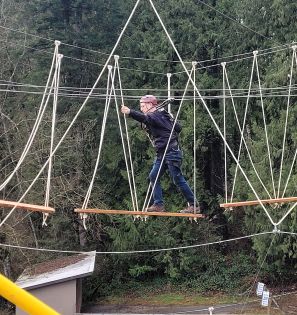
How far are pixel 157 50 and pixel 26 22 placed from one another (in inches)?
137

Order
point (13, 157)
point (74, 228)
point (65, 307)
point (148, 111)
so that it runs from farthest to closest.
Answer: point (74, 228) → point (13, 157) → point (65, 307) → point (148, 111)

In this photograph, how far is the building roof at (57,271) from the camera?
416 inches

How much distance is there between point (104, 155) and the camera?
1473 centimetres

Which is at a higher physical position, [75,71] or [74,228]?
[75,71]

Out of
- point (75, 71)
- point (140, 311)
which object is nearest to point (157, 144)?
point (140, 311)

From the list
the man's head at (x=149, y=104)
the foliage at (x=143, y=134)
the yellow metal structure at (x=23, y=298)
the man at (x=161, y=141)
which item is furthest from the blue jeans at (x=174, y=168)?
the foliage at (x=143, y=134)

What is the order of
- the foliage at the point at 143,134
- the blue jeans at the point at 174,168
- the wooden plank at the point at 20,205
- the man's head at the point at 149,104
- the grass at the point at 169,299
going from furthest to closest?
the grass at the point at 169,299
the foliage at the point at 143,134
the blue jeans at the point at 174,168
the man's head at the point at 149,104
the wooden plank at the point at 20,205

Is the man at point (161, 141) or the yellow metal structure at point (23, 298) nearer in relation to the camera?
the yellow metal structure at point (23, 298)

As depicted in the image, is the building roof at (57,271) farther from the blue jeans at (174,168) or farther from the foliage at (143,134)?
the blue jeans at (174,168)

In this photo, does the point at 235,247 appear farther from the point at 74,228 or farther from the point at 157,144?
the point at 157,144

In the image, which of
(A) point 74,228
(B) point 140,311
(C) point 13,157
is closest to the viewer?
(C) point 13,157

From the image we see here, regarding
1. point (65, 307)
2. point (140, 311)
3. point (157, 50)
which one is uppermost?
point (157, 50)

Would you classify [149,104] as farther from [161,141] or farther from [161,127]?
[161,141]

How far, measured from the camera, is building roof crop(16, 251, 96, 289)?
10.6 meters
